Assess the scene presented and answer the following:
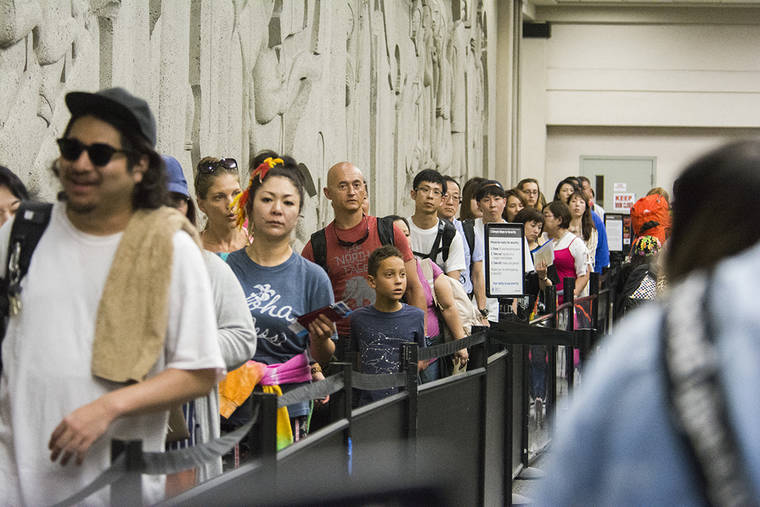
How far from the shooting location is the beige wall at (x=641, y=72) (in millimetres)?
25953

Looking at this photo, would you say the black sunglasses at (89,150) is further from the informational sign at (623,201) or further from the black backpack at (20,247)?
the informational sign at (623,201)

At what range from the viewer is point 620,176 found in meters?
26.5

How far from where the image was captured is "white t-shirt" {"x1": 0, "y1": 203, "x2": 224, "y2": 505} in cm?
226

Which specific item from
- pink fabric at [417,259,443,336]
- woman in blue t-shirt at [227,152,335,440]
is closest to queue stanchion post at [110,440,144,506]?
woman in blue t-shirt at [227,152,335,440]

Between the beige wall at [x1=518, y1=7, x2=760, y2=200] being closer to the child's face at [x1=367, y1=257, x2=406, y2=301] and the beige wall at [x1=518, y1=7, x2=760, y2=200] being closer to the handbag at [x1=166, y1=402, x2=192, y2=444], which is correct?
the child's face at [x1=367, y1=257, x2=406, y2=301]

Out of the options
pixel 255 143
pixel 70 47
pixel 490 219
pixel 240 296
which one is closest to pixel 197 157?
pixel 255 143

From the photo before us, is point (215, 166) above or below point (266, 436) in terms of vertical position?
above

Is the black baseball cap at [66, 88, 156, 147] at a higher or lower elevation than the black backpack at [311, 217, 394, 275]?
higher

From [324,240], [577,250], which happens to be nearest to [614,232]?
[577,250]

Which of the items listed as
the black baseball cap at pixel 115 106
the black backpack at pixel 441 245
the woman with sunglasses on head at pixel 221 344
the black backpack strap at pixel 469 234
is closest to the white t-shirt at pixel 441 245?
the black backpack at pixel 441 245

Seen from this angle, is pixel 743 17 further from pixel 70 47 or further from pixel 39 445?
pixel 39 445

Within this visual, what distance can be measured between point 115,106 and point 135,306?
437 millimetres

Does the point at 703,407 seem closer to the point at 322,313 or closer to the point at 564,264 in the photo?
the point at 322,313

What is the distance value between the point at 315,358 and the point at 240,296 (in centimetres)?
118
